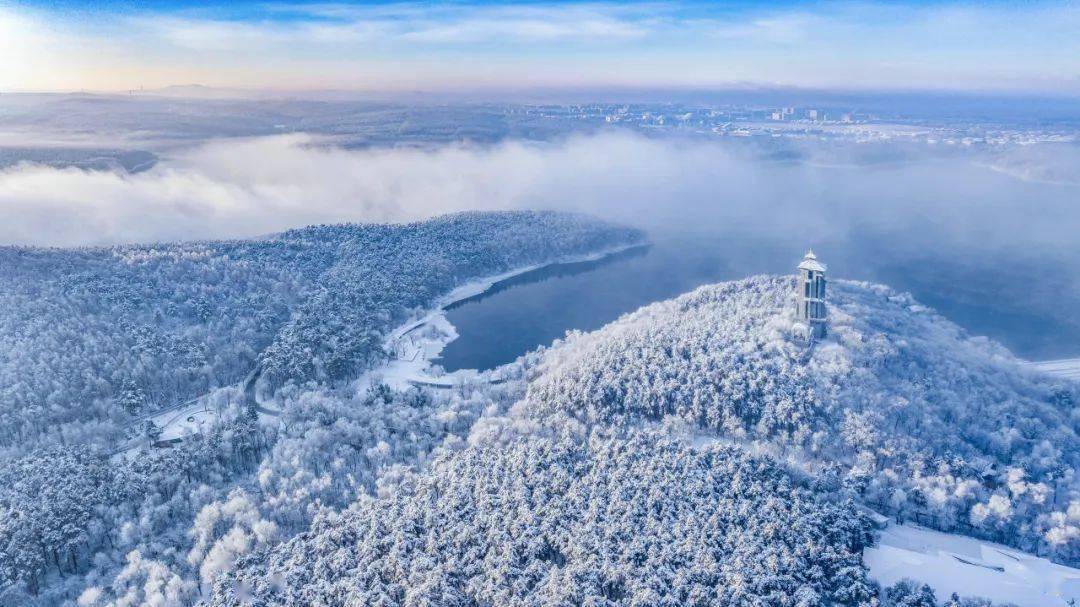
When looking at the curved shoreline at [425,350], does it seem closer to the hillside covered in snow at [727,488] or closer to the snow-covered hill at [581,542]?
the hillside covered in snow at [727,488]

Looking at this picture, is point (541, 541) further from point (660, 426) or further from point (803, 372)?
point (803, 372)

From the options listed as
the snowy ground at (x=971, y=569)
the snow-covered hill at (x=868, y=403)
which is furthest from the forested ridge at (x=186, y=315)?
the snowy ground at (x=971, y=569)

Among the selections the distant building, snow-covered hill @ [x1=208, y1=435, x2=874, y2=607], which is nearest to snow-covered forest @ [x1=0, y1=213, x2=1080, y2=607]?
snow-covered hill @ [x1=208, y1=435, x2=874, y2=607]

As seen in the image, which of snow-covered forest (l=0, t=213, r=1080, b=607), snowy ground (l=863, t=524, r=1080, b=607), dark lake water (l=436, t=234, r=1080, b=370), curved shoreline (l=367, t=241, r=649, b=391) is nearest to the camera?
snowy ground (l=863, t=524, r=1080, b=607)

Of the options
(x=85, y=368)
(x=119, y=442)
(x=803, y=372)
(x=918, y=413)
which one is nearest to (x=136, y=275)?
(x=85, y=368)

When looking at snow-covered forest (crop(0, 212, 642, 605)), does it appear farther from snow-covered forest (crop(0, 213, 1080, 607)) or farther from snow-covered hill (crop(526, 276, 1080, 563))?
snow-covered hill (crop(526, 276, 1080, 563))
